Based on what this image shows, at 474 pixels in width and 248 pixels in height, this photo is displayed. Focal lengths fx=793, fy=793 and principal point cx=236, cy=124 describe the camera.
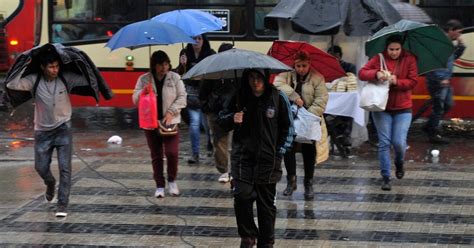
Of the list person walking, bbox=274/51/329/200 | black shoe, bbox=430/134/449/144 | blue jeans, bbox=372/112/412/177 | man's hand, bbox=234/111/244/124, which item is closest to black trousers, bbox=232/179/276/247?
man's hand, bbox=234/111/244/124

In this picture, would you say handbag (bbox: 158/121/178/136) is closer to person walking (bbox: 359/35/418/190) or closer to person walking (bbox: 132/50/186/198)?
person walking (bbox: 132/50/186/198)

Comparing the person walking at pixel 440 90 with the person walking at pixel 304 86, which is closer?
the person walking at pixel 304 86

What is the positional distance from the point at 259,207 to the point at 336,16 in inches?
174

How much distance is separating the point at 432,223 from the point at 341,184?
6.13 ft

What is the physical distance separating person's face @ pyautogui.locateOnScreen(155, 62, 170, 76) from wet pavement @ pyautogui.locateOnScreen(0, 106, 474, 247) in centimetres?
142

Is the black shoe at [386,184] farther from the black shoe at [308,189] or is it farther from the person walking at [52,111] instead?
the person walking at [52,111]

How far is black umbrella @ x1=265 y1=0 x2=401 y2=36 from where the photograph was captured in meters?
10.2

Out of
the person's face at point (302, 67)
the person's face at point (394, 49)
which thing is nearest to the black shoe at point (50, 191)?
the person's face at point (302, 67)

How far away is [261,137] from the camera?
21.3ft

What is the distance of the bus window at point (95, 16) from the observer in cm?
1410

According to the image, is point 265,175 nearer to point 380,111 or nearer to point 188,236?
point 188,236

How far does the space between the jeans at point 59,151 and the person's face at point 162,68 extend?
1.14 metres

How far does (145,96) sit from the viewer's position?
857 cm

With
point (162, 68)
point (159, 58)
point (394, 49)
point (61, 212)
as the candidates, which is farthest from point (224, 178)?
point (394, 49)
